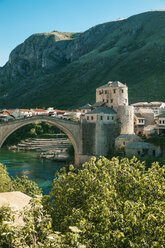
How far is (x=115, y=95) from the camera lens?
42.6 metres

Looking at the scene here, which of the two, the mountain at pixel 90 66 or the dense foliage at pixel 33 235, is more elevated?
the mountain at pixel 90 66

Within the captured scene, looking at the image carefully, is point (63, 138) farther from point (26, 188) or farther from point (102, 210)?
point (102, 210)

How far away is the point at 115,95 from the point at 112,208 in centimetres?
3357

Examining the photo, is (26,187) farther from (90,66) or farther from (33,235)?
(90,66)

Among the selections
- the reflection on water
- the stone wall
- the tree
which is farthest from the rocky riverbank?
the tree

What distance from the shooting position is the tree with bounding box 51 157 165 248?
28.5ft

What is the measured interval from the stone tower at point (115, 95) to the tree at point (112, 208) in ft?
95.2

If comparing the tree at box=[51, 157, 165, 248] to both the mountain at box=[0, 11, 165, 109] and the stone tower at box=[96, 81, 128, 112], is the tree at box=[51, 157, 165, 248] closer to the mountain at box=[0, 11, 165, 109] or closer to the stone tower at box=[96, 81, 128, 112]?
the stone tower at box=[96, 81, 128, 112]

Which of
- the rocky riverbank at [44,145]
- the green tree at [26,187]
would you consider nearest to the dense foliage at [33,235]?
the green tree at [26,187]

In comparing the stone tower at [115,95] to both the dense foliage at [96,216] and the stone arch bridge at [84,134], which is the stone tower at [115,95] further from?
the dense foliage at [96,216]

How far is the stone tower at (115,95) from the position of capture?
139ft

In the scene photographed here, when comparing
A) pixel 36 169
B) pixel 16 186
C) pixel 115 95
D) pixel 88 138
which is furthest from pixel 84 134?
Answer: pixel 16 186

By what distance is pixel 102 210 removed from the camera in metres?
9.32

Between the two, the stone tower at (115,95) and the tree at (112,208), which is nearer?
the tree at (112,208)
